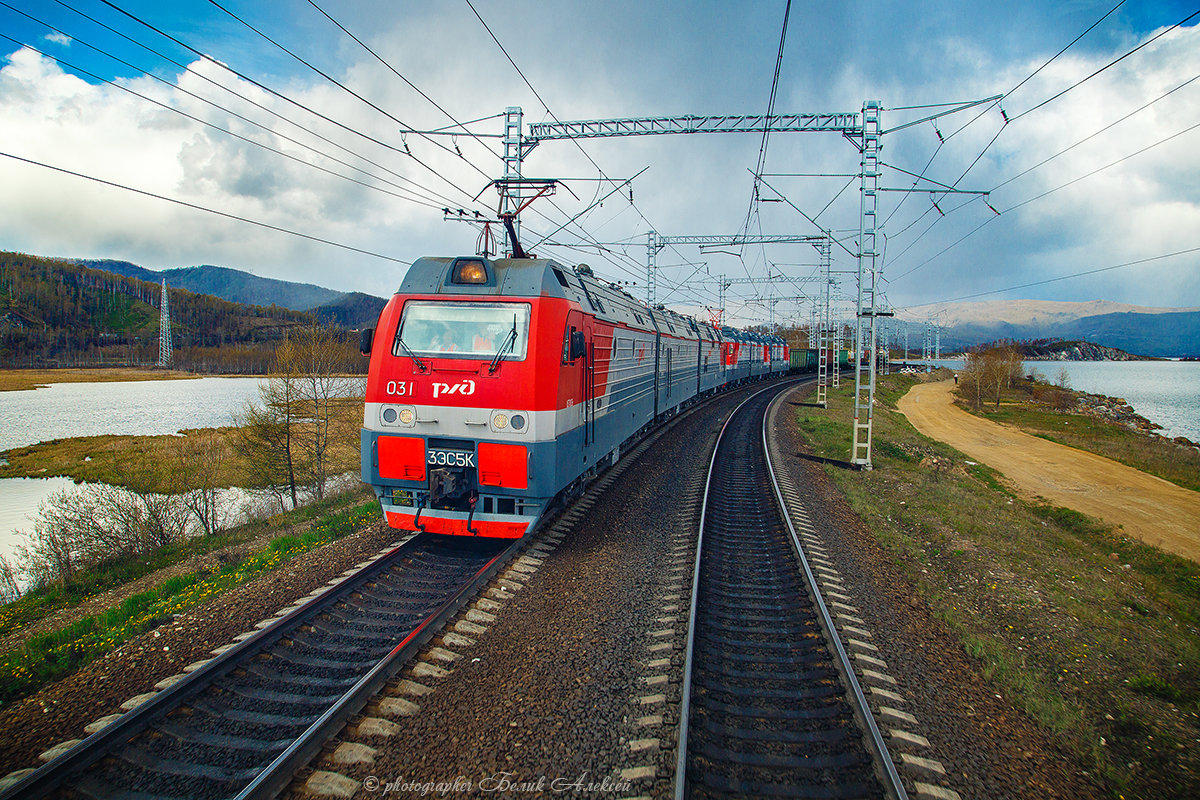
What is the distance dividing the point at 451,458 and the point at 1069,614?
781 centimetres

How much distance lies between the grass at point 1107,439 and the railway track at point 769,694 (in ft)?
71.3

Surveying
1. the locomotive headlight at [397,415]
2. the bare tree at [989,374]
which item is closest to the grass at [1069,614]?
the locomotive headlight at [397,415]

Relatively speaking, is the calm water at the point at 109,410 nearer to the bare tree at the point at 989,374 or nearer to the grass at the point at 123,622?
the grass at the point at 123,622

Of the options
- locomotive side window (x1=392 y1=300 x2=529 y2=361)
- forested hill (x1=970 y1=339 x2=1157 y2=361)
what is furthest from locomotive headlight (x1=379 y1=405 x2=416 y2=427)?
forested hill (x1=970 y1=339 x2=1157 y2=361)

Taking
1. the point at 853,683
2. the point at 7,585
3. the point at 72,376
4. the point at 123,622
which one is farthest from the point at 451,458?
the point at 72,376

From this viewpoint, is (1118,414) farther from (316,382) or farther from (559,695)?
(316,382)

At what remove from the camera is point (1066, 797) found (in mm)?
3572

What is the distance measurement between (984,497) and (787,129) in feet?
33.7

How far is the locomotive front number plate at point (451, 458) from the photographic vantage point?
22.8ft

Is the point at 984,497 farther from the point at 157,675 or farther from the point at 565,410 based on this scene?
the point at 157,675

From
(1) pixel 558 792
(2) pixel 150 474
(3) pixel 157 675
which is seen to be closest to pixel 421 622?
(3) pixel 157 675

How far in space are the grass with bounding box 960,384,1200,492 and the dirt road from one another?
84 centimetres

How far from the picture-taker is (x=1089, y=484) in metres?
18.0

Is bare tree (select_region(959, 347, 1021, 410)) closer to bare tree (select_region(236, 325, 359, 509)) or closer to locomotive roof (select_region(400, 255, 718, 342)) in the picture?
locomotive roof (select_region(400, 255, 718, 342))
